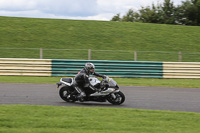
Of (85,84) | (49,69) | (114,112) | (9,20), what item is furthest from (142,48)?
(114,112)

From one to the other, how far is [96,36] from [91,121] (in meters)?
19.0

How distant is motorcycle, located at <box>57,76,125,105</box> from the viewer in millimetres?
9547

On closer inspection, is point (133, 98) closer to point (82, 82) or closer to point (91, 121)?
point (82, 82)

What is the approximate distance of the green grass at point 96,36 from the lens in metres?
23.6

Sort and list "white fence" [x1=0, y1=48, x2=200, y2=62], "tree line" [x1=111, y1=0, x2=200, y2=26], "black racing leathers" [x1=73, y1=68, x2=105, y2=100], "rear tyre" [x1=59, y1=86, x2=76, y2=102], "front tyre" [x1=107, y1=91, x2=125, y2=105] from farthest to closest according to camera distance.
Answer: "tree line" [x1=111, y1=0, x2=200, y2=26] → "white fence" [x1=0, y1=48, x2=200, y2=62] → "rear tyre" [x1=59, y1=86, x2=76, y2=102] → "front tyre" [x1=107, y1=91, x2=125, y2=105] → "black racing leathers" [x1=73, y1=68, x2=105, y2=100]

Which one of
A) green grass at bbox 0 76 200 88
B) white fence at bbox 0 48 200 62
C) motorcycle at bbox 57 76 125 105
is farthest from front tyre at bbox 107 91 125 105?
white fence at bbox 0 48 200 62

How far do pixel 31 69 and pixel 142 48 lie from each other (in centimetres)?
951

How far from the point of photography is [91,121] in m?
6.90

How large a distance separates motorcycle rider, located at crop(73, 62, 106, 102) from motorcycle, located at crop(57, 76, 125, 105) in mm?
109

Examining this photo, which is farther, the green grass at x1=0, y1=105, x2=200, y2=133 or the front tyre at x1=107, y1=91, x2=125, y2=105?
the front tyre at x1=107, y1=91, x2=125, y2=105

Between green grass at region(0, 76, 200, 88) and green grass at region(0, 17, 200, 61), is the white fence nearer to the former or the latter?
green grass at region(0, 17, 200, 61)

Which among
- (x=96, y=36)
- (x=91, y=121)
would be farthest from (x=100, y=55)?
(x=91, y=121)

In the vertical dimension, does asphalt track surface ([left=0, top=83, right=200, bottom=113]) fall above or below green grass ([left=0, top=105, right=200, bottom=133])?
below

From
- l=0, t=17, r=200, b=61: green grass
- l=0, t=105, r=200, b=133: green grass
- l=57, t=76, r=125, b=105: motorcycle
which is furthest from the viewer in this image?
l=0, t=17, r=200, b=61: green grass
